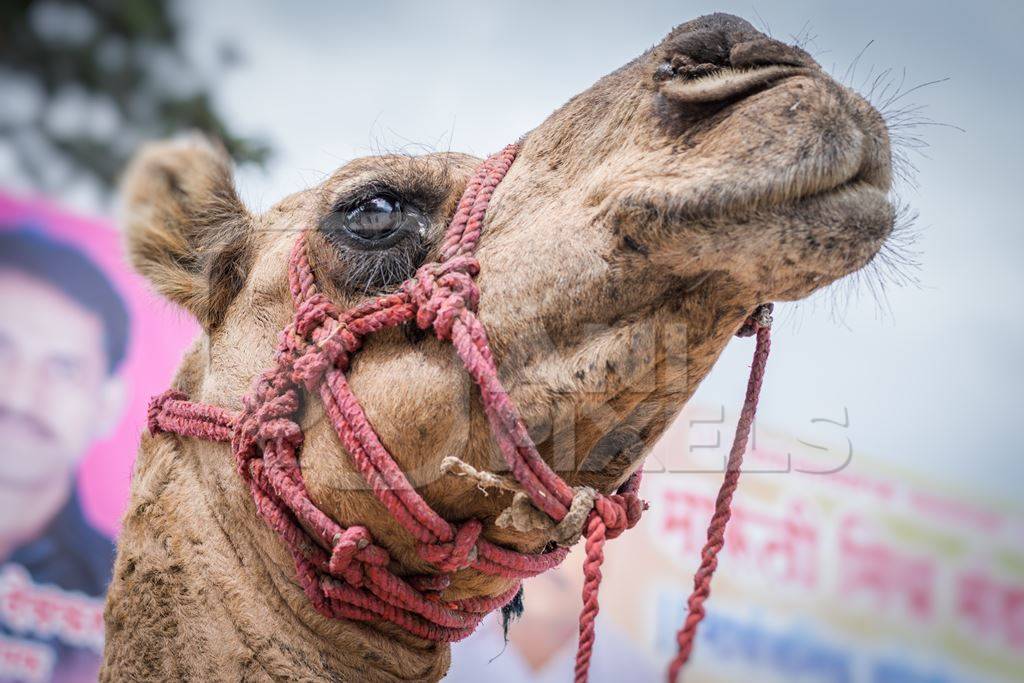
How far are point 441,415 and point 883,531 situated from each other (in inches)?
221

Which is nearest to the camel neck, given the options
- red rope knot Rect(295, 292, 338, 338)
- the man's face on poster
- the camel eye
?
red rope knot Rect(295, 292, 338, 338)

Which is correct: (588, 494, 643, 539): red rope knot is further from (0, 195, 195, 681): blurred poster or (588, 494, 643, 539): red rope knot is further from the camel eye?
(0, 195, 195, 681): blurred poster

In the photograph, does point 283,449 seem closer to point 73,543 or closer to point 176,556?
point 176,556

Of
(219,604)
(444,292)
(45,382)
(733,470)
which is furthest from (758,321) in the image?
(45,382)

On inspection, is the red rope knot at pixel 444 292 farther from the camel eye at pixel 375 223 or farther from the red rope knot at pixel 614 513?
the red rope knot at pixel 614 513

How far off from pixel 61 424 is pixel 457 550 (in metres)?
5.37

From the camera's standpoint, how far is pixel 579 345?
74.5 inches

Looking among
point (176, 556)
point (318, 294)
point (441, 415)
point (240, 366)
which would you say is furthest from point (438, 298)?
point (176, 556)

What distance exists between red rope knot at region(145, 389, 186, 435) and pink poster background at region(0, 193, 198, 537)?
3.92m

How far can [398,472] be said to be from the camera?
197 centimetres

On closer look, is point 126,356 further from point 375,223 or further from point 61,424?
point 375,223

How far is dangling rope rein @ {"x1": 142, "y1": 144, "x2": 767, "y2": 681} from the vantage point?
190cm

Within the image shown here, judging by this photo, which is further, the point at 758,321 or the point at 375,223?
the point at 375,223

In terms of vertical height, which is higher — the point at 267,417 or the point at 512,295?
the point at 512,295
